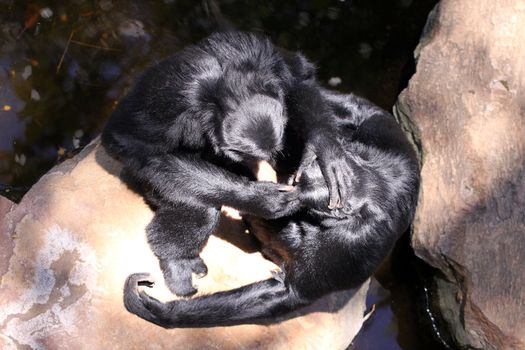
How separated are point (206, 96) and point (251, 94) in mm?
227

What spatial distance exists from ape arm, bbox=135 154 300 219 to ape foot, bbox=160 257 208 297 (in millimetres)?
398

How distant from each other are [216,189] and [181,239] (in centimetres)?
36

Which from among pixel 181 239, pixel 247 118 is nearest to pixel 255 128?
pixel 247 118

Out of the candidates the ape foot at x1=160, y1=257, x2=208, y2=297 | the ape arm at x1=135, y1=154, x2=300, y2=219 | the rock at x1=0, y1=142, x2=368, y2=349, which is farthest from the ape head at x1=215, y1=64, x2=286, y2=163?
the rock at x1=0, y1=142, x2=368, y2=349

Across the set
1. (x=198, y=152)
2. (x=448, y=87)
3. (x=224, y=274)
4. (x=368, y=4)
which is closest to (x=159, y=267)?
(x=224, y=274)

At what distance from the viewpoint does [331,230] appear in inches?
124

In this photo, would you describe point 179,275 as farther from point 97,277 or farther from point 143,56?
point 143,56

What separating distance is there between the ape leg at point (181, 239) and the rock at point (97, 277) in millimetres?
105

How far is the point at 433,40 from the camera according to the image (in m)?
4.30

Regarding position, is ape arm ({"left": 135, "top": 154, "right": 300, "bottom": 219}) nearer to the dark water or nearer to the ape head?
the ape head

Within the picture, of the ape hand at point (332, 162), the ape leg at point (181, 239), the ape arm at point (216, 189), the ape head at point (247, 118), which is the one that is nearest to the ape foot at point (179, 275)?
the ape leg at point (181, 239)

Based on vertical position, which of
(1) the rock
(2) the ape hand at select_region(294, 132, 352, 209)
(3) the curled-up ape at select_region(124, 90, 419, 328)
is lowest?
(1) the rock

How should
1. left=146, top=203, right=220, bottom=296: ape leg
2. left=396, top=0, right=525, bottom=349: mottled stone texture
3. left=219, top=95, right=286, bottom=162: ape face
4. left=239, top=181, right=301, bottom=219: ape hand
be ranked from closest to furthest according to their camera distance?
left=219, top=95, right=286, bottom=162: ape face < left=239, top=181, right=301, bottom=219: ape hand < left=146, top=203, right=220, bottom=296: ape leg < left=396, top=0, right=525, bottom=349: mottled stone texture

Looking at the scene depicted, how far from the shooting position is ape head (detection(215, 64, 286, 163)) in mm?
2869
